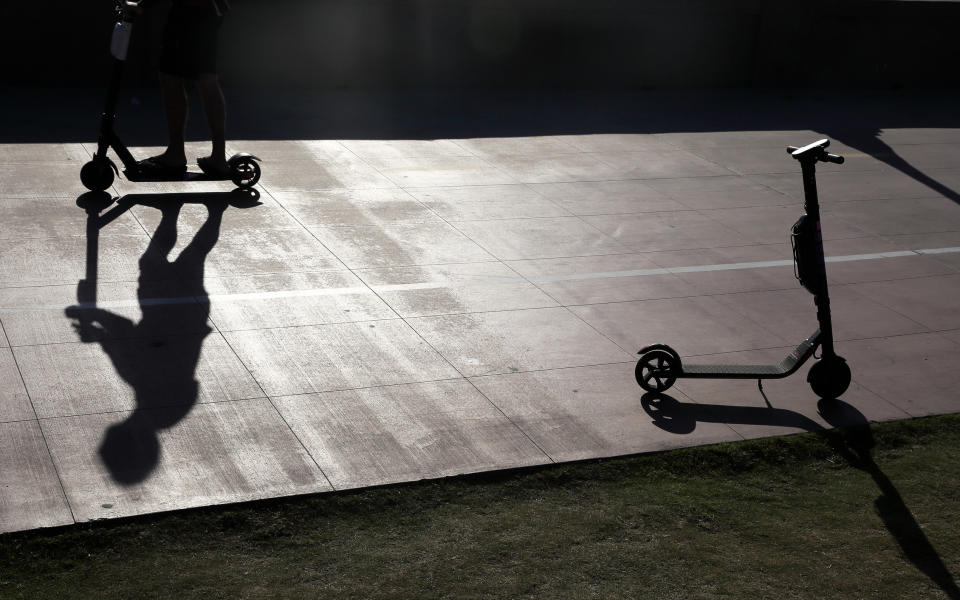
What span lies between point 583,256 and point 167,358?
3436mm

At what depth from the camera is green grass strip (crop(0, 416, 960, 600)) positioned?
411 cm

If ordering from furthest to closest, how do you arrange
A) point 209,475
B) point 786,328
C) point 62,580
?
1. point 786,328
2. point 209,475
3. point 62,580

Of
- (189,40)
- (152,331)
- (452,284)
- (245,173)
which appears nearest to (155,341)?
(152,331)

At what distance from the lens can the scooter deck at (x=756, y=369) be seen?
589 centimetres

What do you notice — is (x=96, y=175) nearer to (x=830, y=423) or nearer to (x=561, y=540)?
(x=561, y=540)

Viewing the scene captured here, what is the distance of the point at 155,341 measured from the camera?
20.4 ft

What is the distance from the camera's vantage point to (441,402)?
568 cm

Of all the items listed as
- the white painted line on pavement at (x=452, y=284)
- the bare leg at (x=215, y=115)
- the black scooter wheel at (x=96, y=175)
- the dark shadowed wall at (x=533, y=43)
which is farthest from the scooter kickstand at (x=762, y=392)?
the dark shadowed wall at (x=533, y=43)

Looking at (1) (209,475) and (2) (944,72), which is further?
(2) (944,72)

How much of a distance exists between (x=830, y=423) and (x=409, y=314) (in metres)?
2.59

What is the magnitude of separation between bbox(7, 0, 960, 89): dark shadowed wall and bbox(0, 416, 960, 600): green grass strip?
33.1 feet

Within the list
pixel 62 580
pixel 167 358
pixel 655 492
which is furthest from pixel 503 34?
pixel 62 580

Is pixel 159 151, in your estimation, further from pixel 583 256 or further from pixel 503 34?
pixel 503 34

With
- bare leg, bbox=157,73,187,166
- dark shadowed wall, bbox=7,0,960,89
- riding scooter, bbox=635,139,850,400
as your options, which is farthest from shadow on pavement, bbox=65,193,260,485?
dark shadowed wall, bbox=7,0,960,89
